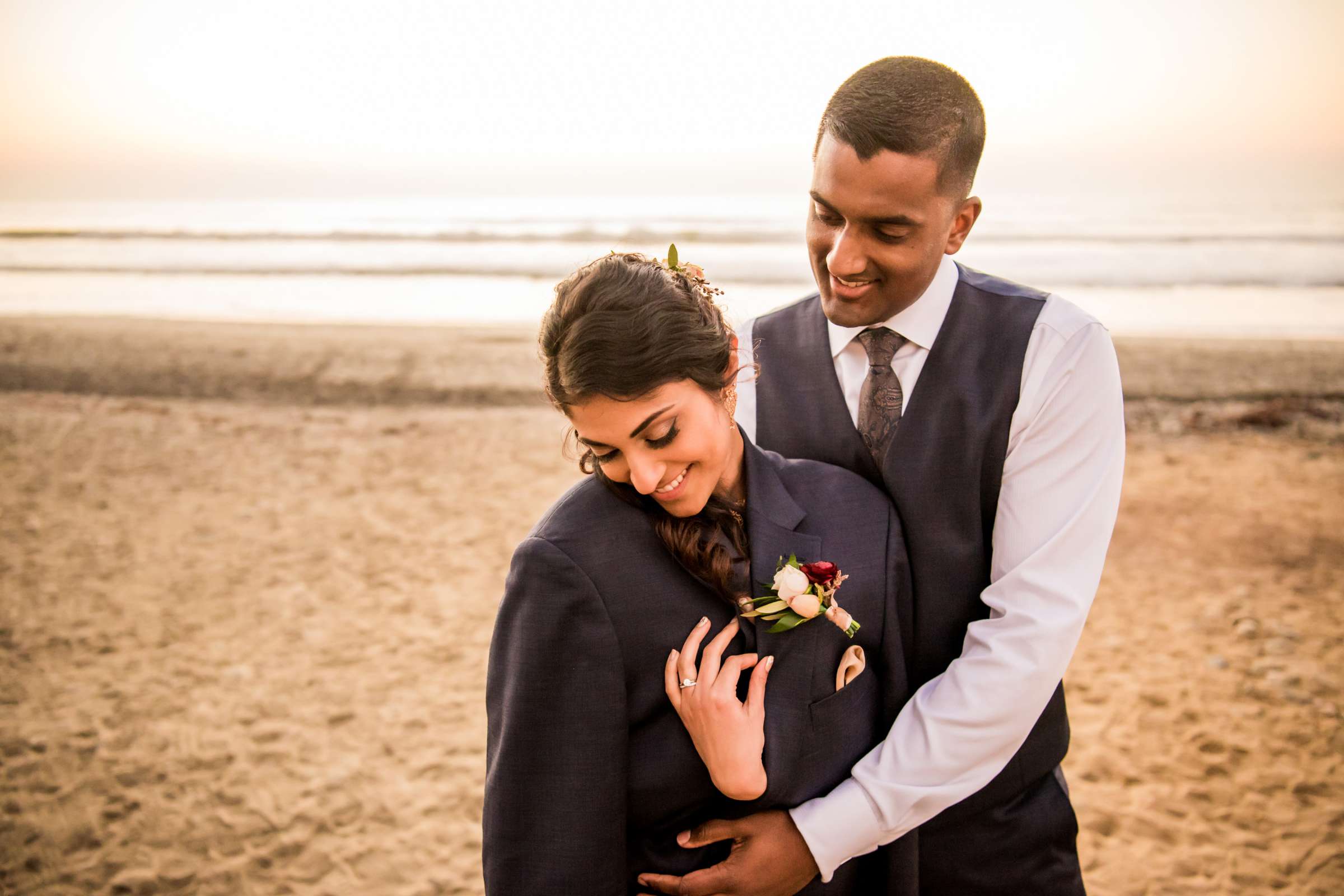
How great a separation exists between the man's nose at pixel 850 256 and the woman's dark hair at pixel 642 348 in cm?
30

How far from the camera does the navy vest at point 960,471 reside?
1.98 m

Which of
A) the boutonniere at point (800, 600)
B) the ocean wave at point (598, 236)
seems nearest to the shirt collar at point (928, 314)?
the boutonniere at point (800, 600)

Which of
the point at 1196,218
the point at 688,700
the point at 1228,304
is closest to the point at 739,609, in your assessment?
the point at 688,700

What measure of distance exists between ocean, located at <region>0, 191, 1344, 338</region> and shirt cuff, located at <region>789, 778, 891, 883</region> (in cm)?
832

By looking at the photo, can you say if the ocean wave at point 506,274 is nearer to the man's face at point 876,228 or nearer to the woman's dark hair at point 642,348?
the man's face at point 876,228

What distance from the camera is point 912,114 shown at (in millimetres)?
1898

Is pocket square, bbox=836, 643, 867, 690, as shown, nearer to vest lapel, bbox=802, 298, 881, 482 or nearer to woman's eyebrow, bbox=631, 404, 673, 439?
vest lapel, bbox=802, 298, 881, 482

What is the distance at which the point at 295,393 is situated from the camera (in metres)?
11.3

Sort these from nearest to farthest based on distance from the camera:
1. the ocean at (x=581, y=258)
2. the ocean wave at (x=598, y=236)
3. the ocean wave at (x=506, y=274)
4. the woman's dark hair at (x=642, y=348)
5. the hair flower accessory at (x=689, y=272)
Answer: the woman's dark hair at (x=642, y=348) < the hair flower accessory at (x=689, y=272) < the ocean at (x=581, y=258) < the ocean wave at (x=506, y=274) < the ocean wave at (x=598, y=236)

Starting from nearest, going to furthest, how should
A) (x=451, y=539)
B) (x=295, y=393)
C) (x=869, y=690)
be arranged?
(x=869, y=690), (x=451, y=539), (x=295, y=393)

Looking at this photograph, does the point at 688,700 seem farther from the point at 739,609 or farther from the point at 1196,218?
the point at 1196,218

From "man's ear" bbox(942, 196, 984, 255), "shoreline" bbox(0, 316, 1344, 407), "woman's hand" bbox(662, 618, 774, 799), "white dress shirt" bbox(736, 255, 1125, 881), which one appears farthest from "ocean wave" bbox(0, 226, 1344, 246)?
"woman's hand" bbox(662, 618, 774, 799)

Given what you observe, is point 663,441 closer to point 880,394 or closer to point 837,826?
point 880,394

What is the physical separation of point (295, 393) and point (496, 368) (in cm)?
260
